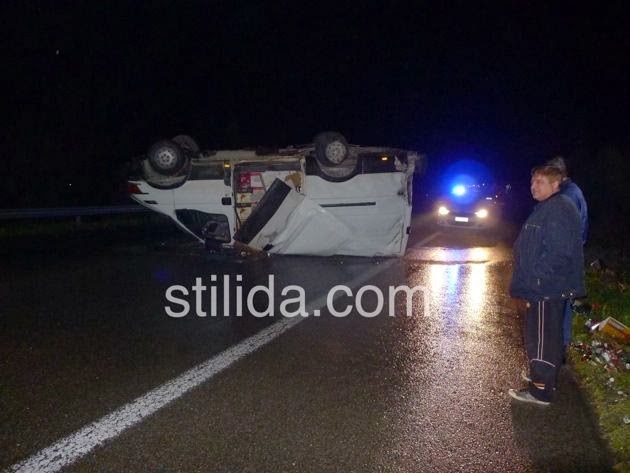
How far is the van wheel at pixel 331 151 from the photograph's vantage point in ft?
27.7

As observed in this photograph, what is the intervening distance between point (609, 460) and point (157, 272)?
260 inches

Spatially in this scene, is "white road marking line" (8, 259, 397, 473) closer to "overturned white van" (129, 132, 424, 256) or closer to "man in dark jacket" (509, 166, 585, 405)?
"man in dark jacket" (509, 166, 585, 405)

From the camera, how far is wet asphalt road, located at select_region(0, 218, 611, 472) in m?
3.01

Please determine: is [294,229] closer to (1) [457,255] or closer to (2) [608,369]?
(1) [457,255]

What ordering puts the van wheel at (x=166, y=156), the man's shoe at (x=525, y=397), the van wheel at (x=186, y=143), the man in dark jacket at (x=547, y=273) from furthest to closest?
the van wheel at (x=186, y=143)
the van wheel at (x=166, y=156)
the man's shoe at (x=525, y=397)
the man in dark jacket at (x=547, y=273)

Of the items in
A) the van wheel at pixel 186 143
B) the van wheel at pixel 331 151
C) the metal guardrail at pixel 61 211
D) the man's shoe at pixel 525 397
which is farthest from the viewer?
the metal guardrail at pixel 61 211

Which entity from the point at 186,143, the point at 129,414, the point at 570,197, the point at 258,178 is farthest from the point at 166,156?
the point at 570,197

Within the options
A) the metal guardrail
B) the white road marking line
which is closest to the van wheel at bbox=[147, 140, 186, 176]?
the white road marking line

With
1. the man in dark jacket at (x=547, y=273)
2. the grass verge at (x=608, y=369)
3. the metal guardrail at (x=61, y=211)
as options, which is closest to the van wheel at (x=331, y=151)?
the grass verge at (x=608, y=369)

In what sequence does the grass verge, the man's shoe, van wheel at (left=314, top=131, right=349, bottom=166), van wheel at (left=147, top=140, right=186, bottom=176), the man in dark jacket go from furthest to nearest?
van wheel at (left=147, top=140, right=186, bottom=176)
van wheel at (left=314, top=131, right=349, bottom=166)
the man's shoe
the man in dark jacket
the grass verge

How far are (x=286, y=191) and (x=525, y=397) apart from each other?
5.49 m

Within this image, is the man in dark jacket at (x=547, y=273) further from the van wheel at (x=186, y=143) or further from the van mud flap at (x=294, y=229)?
the van wheel at (x=186, y=143)

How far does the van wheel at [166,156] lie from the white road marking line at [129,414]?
430 centimetres

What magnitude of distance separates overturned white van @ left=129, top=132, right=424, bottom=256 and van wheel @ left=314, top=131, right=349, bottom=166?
0.02 m
